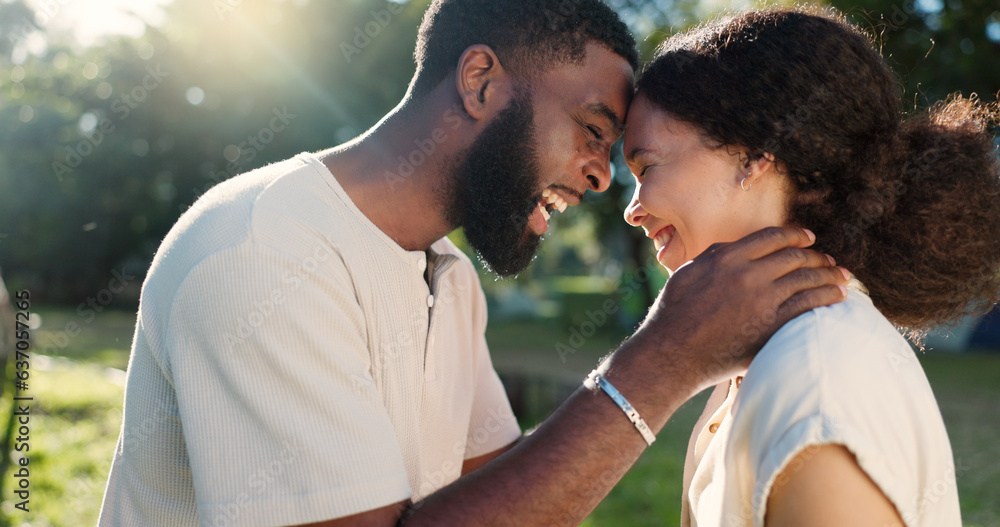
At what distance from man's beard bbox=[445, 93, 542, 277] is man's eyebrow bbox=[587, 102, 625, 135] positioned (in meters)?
0.26

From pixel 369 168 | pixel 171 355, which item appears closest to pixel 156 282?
pixel 171 355

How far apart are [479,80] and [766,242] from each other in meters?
1.38

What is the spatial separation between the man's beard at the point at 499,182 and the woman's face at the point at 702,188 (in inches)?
24.7

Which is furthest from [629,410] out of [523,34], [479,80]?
[523,34]

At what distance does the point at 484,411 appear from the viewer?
318cm

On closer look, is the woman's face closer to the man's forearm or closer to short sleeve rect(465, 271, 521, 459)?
the man's forearm

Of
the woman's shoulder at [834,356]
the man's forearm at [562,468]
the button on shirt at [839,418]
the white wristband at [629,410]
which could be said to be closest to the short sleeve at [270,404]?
the man's forearm at [562,468]

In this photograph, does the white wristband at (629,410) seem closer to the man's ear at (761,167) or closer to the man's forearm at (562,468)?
the man's forearm at (562,468)

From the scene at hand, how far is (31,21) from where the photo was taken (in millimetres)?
11742

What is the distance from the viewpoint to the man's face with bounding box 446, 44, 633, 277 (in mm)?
2801

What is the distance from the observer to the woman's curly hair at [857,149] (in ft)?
6.89

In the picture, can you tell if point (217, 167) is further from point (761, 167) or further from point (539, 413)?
point (761, 167)

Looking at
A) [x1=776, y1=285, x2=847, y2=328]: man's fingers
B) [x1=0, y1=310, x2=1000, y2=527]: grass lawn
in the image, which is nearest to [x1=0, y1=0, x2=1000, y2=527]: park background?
[x1=0, y1=310, x2=1000, y2=527]: grass lawn

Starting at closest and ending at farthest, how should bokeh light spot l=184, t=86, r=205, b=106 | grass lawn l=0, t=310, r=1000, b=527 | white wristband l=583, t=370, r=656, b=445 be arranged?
white wristband l=583, t=370, r=656, b=445, grass lawn l=0, t=310, r=1000, b=527, bokeh light spot l=184, t=86, r=205, b=106
